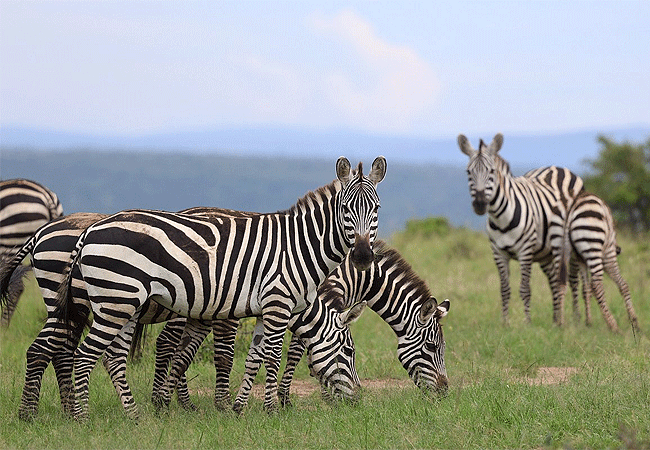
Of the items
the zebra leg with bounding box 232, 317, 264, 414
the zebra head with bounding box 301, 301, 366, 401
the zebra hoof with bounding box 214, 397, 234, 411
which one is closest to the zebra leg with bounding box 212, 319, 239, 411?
the zebra hoof with bounding box 214, 397, 234, 411

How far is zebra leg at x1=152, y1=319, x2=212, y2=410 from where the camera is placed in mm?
7066

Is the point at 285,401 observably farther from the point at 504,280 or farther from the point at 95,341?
the point at 504,280

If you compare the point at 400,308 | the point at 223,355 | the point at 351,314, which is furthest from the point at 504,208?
the point at 223,355

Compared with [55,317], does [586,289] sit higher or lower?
higher

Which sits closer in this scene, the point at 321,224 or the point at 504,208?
the point at 321,224

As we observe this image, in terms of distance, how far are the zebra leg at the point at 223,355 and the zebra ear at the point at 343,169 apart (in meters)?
1.81

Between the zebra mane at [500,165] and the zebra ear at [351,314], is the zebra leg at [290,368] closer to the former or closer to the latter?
the zebra ear at [351,314]

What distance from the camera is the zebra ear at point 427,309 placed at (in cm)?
700

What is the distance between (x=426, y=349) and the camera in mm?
7125

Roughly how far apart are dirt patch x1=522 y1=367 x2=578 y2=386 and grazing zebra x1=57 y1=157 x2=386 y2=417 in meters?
2.28

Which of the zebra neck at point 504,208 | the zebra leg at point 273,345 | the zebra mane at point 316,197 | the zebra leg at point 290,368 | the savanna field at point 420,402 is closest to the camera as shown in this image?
the savanna field at point 420,402

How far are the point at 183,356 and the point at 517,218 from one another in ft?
20.4

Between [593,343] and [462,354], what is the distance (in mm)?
1765

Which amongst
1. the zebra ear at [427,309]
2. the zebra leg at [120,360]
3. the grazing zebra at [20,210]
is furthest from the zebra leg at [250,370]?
the grazing zebra at [20,210]
